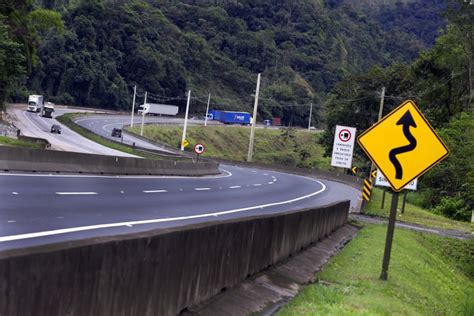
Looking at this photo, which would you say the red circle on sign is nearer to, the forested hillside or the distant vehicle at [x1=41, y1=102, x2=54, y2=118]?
the distant vehicle at [x1=41, y1=102, x2=54, y2=118]

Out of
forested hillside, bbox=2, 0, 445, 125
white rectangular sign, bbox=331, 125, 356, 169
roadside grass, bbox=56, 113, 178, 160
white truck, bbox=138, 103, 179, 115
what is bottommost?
roadside grass, bbox=56, 113, 178, 160

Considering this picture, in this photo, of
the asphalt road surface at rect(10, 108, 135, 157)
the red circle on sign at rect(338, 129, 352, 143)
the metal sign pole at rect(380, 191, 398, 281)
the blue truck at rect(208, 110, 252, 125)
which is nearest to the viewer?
the metal sign pole at rect(380, 191, 398, 281)

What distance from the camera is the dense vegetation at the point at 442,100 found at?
5233 centimetres

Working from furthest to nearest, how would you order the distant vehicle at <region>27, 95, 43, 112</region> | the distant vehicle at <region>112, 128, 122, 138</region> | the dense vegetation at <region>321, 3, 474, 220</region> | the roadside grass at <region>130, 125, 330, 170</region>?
the roadside grass at <region>130, 125, 330, 170</region> → the distant vehicle at <region>27, 95, 43, 112</region> → the distant vehicle at <region>112, 128, 122, 138</region> → the dense vegetation at <region>321, 3, 474, 220</region>

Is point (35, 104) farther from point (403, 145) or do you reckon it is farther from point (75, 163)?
point (403, 145)

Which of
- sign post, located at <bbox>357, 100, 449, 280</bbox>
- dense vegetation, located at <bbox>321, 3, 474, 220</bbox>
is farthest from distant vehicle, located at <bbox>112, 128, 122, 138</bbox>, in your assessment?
sign post, located at <bbox>357, 100, 449, 280</bbox>

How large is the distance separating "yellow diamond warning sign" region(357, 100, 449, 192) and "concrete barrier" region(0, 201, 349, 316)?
2.42 metres

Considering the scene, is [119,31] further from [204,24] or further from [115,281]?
[115,281]

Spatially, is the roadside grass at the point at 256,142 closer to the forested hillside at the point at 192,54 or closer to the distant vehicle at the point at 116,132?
the distant vehicle at the point at 116,132

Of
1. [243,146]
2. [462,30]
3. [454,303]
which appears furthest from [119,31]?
[454,303]

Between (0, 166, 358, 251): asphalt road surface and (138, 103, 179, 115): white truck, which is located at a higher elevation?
(138, 103, 179, 115): white truck

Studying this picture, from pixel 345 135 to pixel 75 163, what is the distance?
12590 millimetres

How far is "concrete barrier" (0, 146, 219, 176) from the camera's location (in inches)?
1004

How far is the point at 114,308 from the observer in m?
6.57
